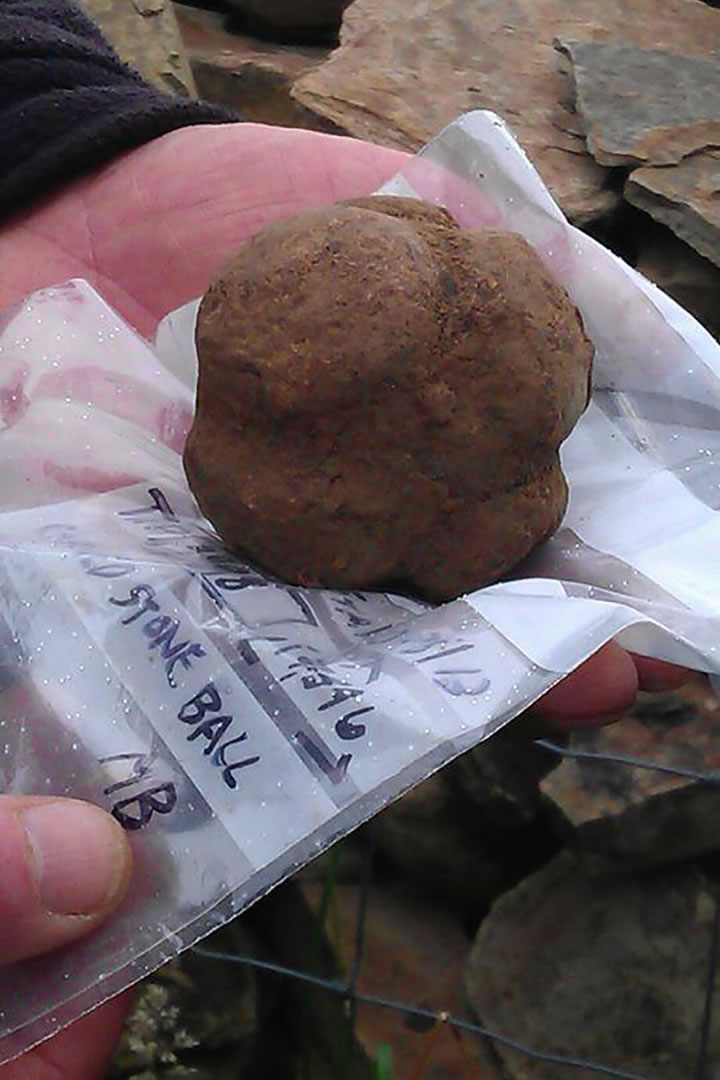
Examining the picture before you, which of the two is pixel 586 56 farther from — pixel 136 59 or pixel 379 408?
pixel 379 408

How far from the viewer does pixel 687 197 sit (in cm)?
201

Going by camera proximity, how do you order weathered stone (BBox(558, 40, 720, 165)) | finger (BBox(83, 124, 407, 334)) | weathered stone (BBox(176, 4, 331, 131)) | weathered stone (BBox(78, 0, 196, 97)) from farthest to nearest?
weathered stone (BBox(176, 4, 331, 131)), weathered stone (BBox(78, 0, 196, 97)), weathered stone (BBox(558, 40, 720, 165)), finger (BBox(83, 124, 407, 334))

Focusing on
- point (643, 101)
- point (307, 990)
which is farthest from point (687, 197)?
point (307, 990)

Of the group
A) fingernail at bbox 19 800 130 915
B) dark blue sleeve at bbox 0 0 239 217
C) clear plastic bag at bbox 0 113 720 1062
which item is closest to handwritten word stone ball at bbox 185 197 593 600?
clear plastic bag at bbox 0 113 720 1062

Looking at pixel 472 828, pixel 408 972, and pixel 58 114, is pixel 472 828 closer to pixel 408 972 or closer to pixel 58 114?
pixel 408 972

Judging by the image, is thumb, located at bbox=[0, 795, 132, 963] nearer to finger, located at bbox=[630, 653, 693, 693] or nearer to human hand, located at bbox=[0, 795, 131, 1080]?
human hand, located at bbox=[0, 795, 131, 1080]

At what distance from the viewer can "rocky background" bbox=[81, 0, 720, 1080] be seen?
175cm

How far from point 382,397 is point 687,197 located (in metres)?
1.13

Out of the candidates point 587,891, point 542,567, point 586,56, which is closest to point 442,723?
point 542,567

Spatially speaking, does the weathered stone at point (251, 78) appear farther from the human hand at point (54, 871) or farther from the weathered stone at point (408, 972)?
the human hand at point (54, 871)

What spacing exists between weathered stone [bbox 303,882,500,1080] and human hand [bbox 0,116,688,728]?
0.87m

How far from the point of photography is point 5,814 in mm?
806

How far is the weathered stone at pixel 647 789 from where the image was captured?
173 cm

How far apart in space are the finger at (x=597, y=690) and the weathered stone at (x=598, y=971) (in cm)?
75
